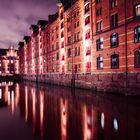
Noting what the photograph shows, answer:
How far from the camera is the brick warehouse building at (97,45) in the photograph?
23.3 m

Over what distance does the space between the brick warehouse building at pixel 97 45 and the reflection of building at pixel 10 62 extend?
70.6m

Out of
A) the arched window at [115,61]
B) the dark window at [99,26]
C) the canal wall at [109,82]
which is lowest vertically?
the canal wall at [109,82]

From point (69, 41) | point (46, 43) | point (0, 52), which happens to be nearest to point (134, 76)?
point (69, 41)

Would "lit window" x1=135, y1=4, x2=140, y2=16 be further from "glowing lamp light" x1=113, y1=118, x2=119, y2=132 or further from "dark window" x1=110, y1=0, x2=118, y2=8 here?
"glowing lamp light" x1=113, y1=118, x2=119, y2=132

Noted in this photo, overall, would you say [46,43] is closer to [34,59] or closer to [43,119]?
[34,59]

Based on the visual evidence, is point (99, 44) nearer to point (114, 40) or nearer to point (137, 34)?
point (114, 40)

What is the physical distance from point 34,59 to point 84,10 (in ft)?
Result: 135

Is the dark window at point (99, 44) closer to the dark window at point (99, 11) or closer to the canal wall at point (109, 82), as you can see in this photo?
the dark window at point (99, 11)

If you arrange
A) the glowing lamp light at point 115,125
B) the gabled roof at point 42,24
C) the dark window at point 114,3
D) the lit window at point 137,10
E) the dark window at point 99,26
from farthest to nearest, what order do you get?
the gabled roof at point 42,24, the dark window at point 99,26, the dark window at point 114,3, the lit window at point 137,10, the glowing lamp light at point 115,125

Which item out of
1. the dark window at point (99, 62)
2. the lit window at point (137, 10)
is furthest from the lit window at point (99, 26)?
the lit window at point (137, 10)

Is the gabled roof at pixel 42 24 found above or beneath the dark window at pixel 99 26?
above

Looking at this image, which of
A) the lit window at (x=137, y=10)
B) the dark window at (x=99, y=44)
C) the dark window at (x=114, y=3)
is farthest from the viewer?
the dark window at (x=99, y=44)

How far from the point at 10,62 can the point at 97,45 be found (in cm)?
9493

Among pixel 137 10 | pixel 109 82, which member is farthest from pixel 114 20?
pixel 109 82
